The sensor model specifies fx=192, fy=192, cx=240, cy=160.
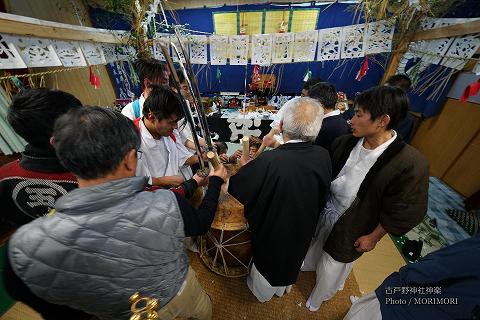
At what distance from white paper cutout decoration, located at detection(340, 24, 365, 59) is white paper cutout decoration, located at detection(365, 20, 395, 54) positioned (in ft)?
0.30

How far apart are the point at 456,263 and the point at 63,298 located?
6.20 ft

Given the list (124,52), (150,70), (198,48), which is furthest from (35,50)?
(198,48)

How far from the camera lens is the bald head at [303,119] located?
136 centimetres

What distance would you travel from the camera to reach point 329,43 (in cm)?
377

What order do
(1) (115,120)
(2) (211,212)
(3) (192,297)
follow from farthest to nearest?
(3) (192,297) < (2) (211,212) < (1) (115,120)

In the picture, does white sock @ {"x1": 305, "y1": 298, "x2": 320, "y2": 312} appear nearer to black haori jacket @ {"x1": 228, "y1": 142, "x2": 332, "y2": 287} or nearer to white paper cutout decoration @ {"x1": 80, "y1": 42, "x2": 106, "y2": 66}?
black haori jacket @ {"x1": 228, "y1": 142, "x2": 332, "y2": 287}

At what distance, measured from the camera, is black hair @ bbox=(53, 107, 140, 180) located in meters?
0.73

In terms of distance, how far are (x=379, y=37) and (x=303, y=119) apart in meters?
3.49

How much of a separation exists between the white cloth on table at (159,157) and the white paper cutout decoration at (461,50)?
4.00 metres

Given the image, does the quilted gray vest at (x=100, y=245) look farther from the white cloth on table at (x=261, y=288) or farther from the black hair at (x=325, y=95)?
the black hair at (x=325, y=95)

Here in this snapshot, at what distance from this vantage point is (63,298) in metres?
0.82

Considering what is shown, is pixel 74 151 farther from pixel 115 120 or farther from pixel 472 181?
pixel 472 181

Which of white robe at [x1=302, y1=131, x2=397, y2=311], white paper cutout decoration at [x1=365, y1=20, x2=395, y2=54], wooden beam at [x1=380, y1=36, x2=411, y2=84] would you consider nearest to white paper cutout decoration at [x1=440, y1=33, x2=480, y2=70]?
wooden beam at [x1=380, y1=36, x2=411, y2=84]

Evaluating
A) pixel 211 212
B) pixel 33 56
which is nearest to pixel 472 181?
pixel 211 212
